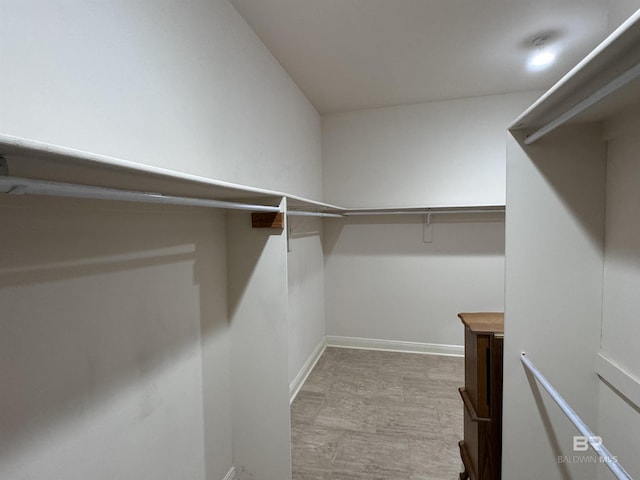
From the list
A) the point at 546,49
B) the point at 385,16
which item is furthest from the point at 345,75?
the point at 546,49

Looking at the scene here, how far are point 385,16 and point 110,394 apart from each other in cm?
245

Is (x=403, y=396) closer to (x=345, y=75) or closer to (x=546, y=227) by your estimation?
(x=546, y=227)

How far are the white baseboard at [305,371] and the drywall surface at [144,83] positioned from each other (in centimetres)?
179

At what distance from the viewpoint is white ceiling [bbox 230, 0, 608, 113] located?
1.81m

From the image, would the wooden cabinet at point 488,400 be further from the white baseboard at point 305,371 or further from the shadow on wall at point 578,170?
the white baseboard at point 305,371

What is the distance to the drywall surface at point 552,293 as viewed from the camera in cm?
125

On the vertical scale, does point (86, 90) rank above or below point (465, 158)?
below

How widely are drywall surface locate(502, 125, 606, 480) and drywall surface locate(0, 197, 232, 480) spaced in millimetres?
1464

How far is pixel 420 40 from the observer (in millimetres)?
2146

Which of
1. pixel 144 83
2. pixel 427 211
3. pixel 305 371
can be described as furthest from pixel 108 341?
pixel 427 211

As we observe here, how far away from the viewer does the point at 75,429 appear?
89cm

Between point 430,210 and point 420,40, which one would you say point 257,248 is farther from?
point 430,210

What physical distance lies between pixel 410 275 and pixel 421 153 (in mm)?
1437

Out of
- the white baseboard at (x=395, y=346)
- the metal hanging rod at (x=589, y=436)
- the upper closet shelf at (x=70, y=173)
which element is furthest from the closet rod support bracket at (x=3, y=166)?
the white baseboard at (x=395, y=346)
